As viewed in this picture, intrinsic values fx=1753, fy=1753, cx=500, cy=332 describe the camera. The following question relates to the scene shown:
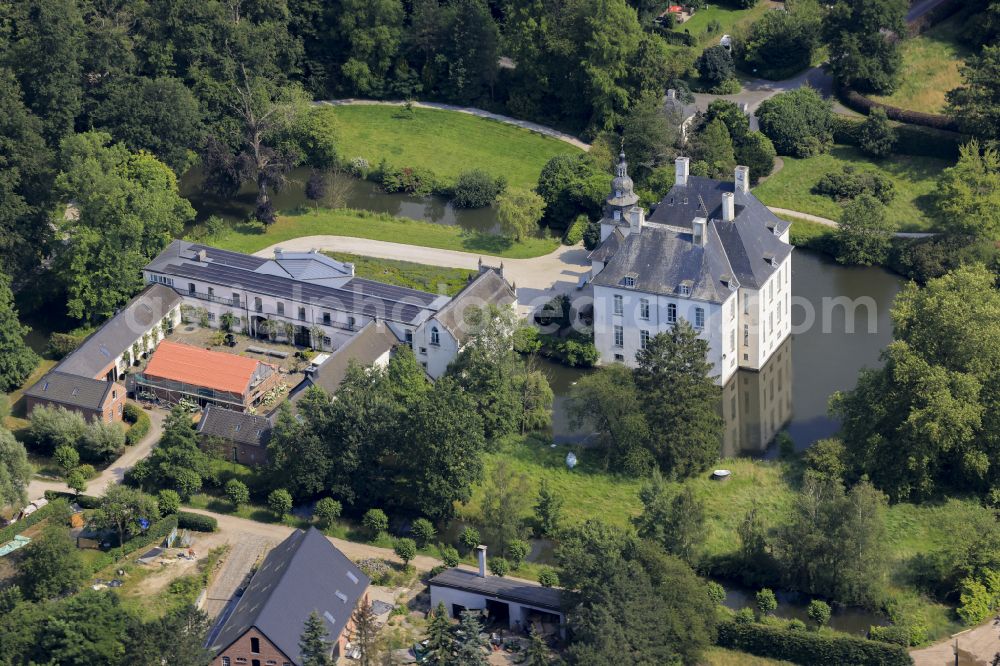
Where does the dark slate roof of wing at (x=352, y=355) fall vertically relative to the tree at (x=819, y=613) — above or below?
above

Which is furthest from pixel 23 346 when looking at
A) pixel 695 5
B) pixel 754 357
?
pixel 695 5

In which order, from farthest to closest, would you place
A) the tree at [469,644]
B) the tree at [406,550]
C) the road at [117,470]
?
the road at [117,470] < the tree at [406,550] < the tree at [469,644]

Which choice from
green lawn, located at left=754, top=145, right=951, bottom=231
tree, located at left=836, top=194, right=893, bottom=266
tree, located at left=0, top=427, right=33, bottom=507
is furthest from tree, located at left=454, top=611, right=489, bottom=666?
green lawn, located at left=754, top=145, right=951, bottom=231

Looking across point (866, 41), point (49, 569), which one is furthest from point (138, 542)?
point (866, 41)

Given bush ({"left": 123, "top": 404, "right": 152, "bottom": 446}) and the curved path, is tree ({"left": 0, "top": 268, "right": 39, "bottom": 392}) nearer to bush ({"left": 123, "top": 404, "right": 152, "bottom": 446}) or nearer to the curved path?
bush ({"left": 123, "top": 404, "right": 152, "bottom": 446})

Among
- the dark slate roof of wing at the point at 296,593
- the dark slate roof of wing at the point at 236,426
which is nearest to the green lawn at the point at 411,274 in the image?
the dark slate roof of wing at the point at 236,426

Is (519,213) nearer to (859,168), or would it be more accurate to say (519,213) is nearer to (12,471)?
(859,168)

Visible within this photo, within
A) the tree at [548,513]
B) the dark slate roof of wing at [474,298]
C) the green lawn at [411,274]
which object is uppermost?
the dark slate roof of wing at [474,298]

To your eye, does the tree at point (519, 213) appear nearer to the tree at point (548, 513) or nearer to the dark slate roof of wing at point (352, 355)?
the dark slate roof of wing at point (352, 355)
